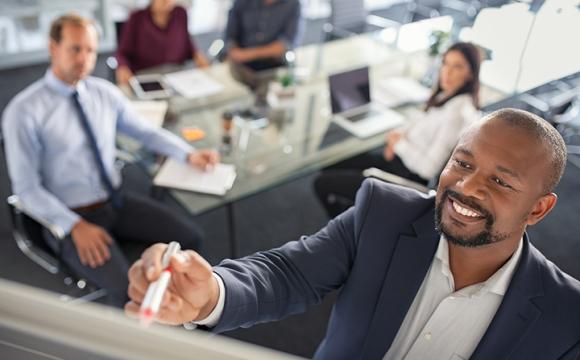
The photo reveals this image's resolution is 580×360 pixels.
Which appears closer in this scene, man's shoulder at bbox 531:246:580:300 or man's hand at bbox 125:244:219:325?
man's hand at bbox 125:244:219:325

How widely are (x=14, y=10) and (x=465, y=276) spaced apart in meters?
4.39

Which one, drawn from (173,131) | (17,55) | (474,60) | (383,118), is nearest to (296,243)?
(474,60)

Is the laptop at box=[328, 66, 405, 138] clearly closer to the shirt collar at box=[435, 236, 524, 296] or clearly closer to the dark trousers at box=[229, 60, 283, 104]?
the dark trousers at box=[229, 60, 283, 104]

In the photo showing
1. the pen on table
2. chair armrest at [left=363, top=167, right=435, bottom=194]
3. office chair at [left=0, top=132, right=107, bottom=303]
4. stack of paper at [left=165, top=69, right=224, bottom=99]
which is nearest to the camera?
the pen on table

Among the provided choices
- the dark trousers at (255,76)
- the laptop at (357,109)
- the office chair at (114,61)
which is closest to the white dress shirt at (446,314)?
the laptop at (357,109)

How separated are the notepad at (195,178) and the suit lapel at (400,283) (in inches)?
44.0

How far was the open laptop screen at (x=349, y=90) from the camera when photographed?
2.77 m

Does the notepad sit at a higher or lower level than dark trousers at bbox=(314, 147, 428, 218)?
higher

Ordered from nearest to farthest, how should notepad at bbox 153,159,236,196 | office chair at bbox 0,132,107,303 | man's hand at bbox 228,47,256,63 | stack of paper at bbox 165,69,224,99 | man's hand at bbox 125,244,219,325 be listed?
man's hand at bbox 125,244,219,325, office chair at bbox 0,132,107,303, notepad at bbox 153,159,236,196, stack of paper at bbox 165,69,224,99, man's hand at bbox 228,47,256,63

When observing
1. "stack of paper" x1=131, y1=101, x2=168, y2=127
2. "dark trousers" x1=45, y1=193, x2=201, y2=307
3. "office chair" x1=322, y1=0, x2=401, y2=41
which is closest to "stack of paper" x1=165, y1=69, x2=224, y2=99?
"stack of paper" x1=131, y1=101, x2=168, y2=127

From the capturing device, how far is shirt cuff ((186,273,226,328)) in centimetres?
101

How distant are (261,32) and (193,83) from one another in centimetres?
88

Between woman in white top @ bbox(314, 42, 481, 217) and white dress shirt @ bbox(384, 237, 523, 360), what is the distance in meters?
1.06

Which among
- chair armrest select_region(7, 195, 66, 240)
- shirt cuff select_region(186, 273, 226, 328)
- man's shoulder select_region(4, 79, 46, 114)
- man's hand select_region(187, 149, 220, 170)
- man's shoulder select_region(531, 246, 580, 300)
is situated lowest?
chair armrest select_region(7, 195, 66, 240)
